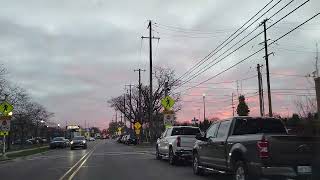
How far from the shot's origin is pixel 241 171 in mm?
13891

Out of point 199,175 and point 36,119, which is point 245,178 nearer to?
point 199,175

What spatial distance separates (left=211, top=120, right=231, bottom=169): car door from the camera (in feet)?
50.8

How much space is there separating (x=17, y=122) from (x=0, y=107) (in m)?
42.2

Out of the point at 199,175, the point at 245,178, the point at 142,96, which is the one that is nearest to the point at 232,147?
the point at 245,178

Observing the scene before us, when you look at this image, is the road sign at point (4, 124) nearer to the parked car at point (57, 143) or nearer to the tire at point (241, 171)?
the tire at point (241, 171)

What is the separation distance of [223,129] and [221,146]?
2.23ft

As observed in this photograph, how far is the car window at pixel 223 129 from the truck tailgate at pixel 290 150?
310 cm

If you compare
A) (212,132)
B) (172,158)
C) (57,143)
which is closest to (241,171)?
(212,132)

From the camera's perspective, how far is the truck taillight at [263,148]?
12.6 meters

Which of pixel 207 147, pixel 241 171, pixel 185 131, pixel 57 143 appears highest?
pixel 57 143

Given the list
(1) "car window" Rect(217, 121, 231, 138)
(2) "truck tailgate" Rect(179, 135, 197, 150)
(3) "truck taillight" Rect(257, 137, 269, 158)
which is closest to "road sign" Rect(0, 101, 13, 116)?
(2) "truck tailgate" Rect(179, 135, 197, 150)

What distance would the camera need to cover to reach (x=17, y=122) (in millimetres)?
76375

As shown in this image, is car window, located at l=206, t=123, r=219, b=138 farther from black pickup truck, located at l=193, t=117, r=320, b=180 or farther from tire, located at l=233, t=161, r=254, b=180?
tire, located at l=233, t=161, r=254, b=180

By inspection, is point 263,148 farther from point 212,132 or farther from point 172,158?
point 172,158
